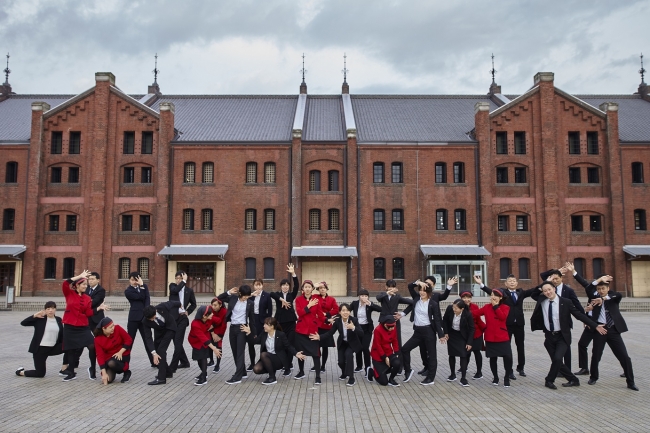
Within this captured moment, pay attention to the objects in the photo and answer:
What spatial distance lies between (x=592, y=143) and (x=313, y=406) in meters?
33.0

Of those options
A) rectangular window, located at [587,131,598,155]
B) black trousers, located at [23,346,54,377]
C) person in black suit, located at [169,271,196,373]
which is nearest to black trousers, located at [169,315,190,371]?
person in black suit, located at [169,271,196,373]

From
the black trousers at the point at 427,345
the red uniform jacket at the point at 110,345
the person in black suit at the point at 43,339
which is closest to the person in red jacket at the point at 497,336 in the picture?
the black trousers at the point at 427,345

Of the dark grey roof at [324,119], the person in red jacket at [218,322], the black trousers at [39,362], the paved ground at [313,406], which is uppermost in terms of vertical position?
the dark grey roof at [324,119]

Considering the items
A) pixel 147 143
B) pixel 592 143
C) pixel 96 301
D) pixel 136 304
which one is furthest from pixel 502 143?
pixel 96 301

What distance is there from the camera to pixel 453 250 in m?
33.0

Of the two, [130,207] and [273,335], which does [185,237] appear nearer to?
[130,207]

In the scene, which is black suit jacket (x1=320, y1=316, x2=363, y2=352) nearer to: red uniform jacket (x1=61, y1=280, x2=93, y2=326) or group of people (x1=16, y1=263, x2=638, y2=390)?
group of people (x1=16, y1=263, x2=638, y2=390)

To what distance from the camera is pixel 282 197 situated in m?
34.3

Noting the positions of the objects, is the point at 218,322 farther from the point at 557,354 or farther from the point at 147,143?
the point at 147,143

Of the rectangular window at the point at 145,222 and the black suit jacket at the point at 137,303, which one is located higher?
the rectangular window at the point at 145,222

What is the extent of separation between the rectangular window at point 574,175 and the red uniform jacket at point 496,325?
28.1 m

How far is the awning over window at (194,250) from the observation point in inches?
1284

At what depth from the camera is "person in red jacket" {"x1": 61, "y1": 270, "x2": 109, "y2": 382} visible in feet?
34.2

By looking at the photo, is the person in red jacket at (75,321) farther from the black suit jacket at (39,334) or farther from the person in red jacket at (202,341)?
the person in red jacket at (202,341)
